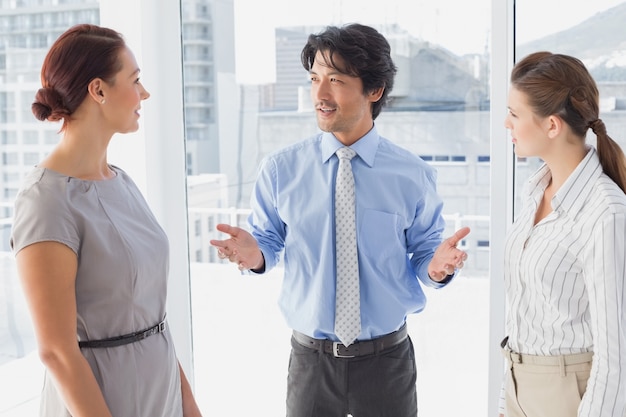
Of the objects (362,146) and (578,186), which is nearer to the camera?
(578,186)

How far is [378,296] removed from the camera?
2.20 m

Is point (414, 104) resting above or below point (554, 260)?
above

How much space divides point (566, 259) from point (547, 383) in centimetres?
31

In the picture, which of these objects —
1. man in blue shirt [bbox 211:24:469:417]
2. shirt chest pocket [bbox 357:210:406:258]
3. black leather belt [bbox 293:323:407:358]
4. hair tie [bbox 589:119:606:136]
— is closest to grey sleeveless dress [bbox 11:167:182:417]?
man in blue shirt [bbox 211:24:469:417]

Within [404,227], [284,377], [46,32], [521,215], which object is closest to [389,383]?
[404,227]

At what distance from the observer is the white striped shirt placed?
1.66 metres

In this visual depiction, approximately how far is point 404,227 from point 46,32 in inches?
62.2

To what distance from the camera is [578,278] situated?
176 centimetres

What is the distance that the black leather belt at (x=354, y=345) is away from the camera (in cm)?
217

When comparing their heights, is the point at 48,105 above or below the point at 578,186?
above

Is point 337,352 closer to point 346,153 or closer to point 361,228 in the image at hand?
point 361,228

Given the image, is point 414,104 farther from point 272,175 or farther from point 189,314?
point 189,314

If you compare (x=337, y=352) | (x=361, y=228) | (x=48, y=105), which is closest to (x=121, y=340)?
(x=48, y=105)

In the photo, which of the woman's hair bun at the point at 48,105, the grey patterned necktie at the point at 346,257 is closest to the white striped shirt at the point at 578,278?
the grey patterned necktie at the point at 346,257
